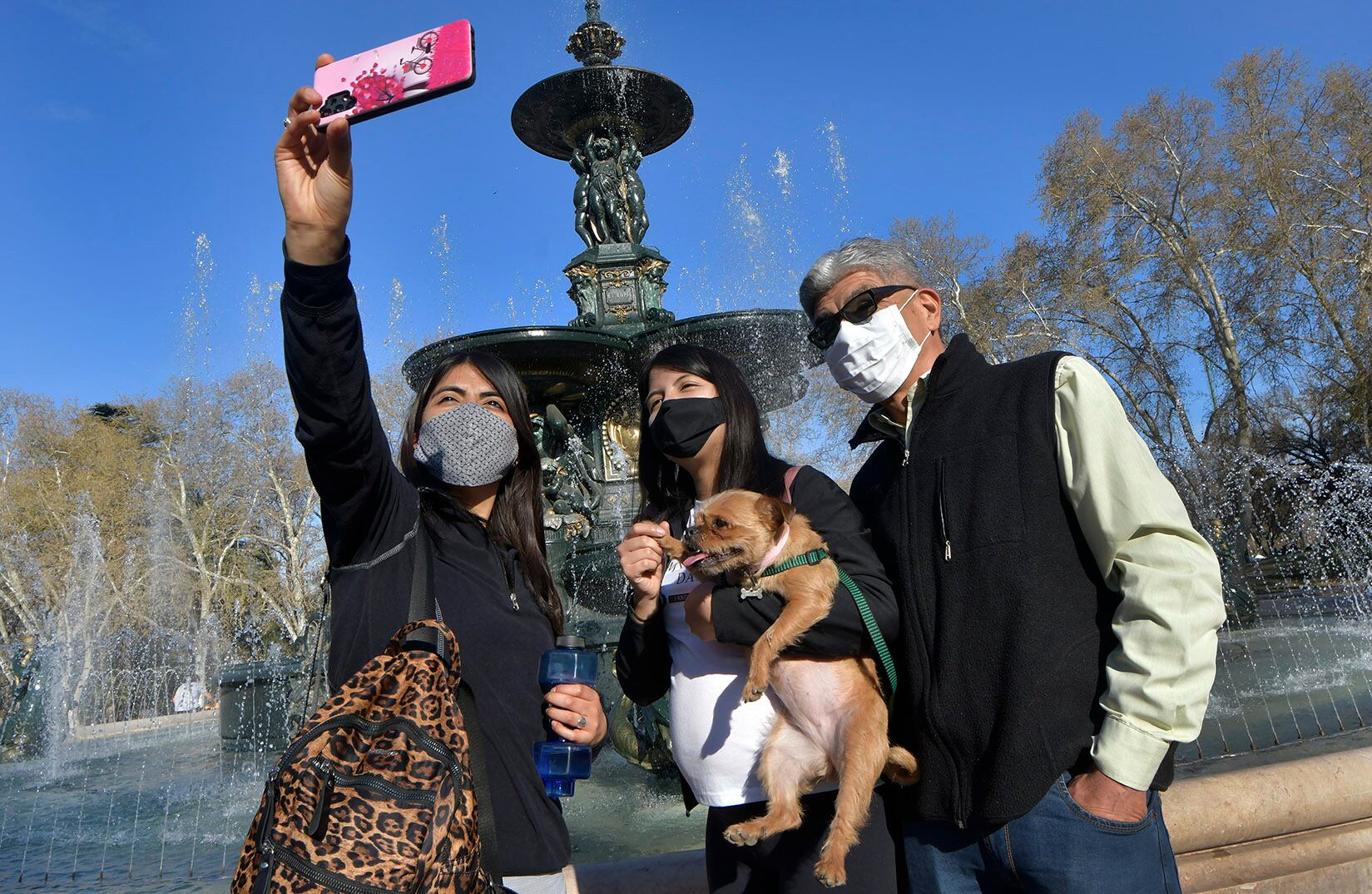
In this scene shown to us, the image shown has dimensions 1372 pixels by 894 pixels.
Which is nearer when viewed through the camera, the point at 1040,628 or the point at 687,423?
the point at 1040,628

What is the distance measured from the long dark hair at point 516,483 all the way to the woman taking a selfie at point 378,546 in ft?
0.18

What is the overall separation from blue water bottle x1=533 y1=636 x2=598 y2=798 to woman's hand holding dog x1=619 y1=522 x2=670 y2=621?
23cm

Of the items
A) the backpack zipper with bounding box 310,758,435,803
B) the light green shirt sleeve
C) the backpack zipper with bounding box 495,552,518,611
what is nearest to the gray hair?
the light green shirt sleeve

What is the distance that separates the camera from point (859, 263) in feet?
7.72

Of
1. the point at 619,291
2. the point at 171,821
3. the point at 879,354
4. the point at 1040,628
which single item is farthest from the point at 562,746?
the point at 619,291

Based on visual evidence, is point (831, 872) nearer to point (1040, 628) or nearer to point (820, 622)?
point (820, 622)

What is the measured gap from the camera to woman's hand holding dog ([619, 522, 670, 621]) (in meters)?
2.15

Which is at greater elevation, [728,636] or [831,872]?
[728,636]

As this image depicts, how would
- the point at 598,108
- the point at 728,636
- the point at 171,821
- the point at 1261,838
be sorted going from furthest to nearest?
the point at 598,108
the point at 171,821
the point at 1261,838
the point at 728,636

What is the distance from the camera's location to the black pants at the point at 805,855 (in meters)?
1.99

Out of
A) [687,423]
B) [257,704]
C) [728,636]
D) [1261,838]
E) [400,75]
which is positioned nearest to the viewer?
[400,75]

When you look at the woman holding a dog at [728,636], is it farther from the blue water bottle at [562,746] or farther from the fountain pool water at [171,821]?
the fountain pool water at [171,821]

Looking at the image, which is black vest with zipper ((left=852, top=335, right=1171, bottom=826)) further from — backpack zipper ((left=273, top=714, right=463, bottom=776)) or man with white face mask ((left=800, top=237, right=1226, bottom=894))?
backpack zipper ((left=273, top=714, right=463, bottom=776))

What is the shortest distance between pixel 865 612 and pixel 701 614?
0.39m
